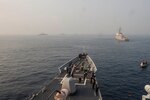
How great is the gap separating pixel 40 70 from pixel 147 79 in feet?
117

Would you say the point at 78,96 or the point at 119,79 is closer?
the point at 78,96

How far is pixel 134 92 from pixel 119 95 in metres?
4.67

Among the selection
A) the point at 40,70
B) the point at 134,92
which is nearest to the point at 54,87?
the point at 134,92

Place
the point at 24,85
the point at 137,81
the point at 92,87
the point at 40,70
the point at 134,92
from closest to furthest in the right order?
the point at 92,87 < the point at 134,92 < the point at 24,85 < the point at 137,81 < the point at 40,70

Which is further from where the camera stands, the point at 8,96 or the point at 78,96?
the point at 8,96

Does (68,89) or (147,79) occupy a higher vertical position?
(68,89)

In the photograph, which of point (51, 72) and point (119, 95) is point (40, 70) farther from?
point (119, 95)

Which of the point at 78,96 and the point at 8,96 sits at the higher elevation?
the point at 78,96

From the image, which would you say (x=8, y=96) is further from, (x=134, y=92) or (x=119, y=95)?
(x=134, y=92)

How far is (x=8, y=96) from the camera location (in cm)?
3997

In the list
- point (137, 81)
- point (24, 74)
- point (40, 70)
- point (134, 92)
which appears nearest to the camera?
point (134, 92)

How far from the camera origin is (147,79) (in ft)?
179

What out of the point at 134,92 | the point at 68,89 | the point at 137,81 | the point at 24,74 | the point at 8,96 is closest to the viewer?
the point at 68,89

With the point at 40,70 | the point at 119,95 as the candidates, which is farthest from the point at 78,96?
the point at 40,70
